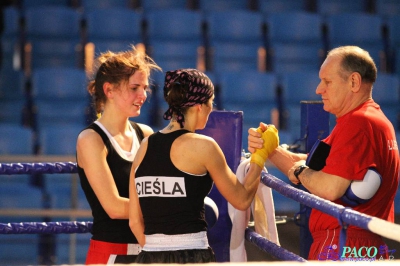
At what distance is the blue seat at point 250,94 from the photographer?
20.3 feet

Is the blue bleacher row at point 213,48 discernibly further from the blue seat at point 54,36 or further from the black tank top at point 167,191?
the black tank top at point 167,191

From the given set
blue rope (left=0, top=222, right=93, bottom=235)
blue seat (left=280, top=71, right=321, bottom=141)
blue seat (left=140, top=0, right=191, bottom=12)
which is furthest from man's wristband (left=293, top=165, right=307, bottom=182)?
blue seat (left=140, top=0, right=191, bottom=12)

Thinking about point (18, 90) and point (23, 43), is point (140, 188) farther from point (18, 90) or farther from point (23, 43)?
point (23, 43)

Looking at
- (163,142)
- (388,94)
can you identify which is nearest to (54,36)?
(388,94)

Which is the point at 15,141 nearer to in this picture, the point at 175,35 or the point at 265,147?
the point at 175,35

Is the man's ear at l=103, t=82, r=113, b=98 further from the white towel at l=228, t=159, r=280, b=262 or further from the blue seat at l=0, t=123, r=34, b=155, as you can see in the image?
the blue seat at l=0, t=123, r=34, b=155

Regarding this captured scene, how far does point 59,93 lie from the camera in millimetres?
6168

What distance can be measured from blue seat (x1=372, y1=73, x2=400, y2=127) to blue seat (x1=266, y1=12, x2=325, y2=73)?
62 cm

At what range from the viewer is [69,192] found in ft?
17.2

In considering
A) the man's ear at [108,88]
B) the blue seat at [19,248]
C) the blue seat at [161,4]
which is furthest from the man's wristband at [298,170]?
the blue seat at [161,4]

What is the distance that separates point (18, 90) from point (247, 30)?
2.15 m

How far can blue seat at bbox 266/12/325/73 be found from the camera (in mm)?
6766

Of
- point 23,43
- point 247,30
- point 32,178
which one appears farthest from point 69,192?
point 247,30

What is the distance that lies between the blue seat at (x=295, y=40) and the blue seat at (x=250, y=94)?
0.52 metres
